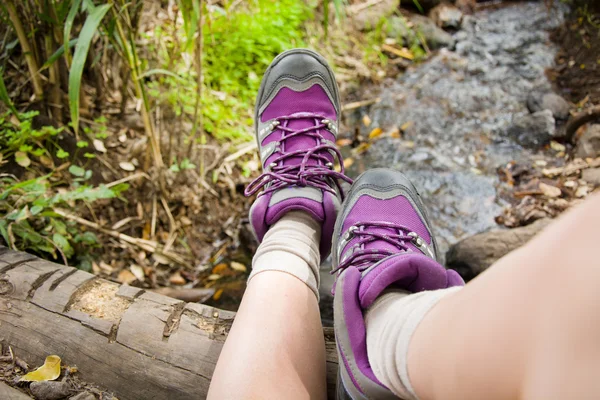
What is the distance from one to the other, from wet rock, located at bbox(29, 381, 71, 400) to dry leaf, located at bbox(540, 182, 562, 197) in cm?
235

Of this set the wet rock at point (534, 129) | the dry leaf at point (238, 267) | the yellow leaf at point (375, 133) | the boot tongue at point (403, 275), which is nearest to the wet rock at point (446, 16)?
the wet rock at point (534, 129)

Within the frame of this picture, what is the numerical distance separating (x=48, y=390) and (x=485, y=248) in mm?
1688

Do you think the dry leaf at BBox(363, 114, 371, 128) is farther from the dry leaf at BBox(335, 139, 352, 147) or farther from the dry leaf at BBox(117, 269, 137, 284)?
the dry leaf at BBox(117, 269, 137, 284)

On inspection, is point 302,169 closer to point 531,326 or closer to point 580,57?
point 531,326

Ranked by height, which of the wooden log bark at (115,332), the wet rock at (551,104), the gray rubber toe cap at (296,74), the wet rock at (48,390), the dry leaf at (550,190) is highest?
the gray rubber toe cap at (296,74)

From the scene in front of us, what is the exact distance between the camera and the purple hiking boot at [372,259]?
37.4 inches

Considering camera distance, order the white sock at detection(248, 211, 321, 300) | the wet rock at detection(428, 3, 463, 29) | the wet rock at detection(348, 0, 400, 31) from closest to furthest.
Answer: the white sock at detection(248, 211, 321, 300) → the wet rock at detection(348, 0, 400, 31) → the wet rock at detection(428, 3, 463, 29)

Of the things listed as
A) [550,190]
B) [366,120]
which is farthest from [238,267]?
[550,190]

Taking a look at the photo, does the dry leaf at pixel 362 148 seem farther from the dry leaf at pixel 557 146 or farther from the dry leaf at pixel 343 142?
the dry leaf at pixel 557 146

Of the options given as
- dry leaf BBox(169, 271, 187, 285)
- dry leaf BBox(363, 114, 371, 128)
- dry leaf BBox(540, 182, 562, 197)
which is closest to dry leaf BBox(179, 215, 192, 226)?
dry leaf BBox(169, 271, 187, 285)

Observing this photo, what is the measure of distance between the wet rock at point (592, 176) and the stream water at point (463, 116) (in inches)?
14.6

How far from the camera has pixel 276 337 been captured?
1.01 m

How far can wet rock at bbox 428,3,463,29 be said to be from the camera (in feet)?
12.8

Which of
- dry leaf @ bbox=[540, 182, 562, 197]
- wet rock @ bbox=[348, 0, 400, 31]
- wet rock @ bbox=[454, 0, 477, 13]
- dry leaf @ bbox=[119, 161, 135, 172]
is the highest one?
wet rock @ bbox=[454, 0, 477, 13]
